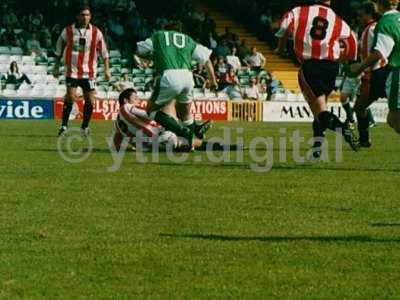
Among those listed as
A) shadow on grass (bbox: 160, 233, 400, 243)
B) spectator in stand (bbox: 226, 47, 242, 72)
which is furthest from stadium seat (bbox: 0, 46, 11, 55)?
shadow on grass (bbox: 160, 233, 400, 243)

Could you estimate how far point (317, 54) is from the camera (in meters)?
16.0

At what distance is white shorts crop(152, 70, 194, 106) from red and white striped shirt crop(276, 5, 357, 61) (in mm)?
1333

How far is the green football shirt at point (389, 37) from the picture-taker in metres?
13.1

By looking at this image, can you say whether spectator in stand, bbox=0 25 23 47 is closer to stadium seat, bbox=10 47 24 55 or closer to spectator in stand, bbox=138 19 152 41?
stadium seat, bbox=10 47 24 55

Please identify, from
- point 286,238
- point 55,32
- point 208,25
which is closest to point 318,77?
point 286,238

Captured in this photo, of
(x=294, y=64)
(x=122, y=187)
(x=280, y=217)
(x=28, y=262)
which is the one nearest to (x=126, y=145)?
(x=122, y=187)

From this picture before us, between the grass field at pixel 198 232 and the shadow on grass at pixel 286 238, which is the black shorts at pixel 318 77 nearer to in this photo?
the grass field at pixel 198 232

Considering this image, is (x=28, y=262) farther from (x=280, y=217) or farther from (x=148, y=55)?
(x=148, y=55)

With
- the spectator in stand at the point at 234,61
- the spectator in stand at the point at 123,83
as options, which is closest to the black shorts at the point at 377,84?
the spectator in stand at the point at 123,83

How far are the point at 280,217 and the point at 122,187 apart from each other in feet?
8.76

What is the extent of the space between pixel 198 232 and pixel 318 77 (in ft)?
24.1

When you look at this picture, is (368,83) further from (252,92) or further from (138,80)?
(138,80)

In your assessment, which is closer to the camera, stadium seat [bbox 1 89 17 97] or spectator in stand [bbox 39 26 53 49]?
stadium seat [bbox 1 89 17 97]

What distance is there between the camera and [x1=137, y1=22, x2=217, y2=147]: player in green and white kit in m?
16.0
